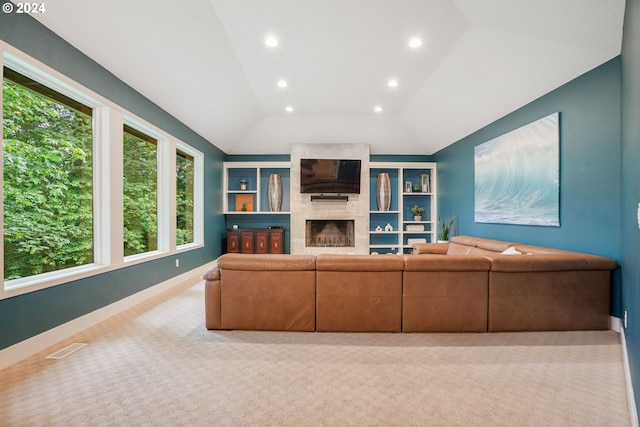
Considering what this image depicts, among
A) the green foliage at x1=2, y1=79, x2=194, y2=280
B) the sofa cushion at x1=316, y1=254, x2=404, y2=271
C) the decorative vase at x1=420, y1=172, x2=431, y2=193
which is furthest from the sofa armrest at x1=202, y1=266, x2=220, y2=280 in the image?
the decorative vase at x1=420, y1=172, x2=431, y2=193

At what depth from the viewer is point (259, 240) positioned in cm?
730

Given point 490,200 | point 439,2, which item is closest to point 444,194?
point 490,200

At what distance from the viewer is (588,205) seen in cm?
332

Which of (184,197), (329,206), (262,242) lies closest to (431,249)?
(329,206)

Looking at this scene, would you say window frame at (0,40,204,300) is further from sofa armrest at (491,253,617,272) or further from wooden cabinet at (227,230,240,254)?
sofa armrest at (491,253,617,272)

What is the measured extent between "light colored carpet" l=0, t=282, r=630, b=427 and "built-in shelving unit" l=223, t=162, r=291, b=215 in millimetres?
5020

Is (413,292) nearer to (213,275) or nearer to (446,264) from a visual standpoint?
(446,264)

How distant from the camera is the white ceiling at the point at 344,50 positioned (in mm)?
2873

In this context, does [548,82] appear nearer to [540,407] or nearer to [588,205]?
[588,205]

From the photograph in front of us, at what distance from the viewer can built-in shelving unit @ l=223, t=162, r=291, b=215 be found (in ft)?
25.3

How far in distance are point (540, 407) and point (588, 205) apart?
255 cm

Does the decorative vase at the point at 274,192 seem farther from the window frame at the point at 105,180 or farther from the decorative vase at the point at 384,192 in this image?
the window frame at the point at 105,180

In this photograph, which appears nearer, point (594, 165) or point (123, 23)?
point (123, 23)

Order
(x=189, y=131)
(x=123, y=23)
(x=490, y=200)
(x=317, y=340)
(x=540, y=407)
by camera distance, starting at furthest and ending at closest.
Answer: (x=189, y=131), (x=490, y=200), (x=123, y=23), (x=317, y=340), (x=540, y=407)
